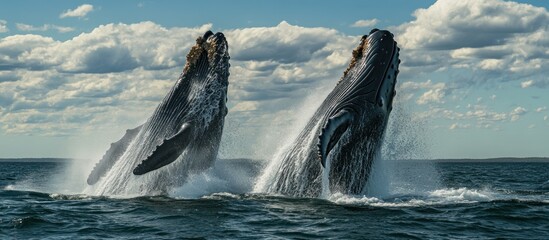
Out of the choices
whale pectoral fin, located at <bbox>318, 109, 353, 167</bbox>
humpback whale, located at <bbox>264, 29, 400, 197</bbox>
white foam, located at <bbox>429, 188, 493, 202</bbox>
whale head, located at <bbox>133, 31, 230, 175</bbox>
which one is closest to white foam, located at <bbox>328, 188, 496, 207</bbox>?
white foam, located at <bbox>429, 188, 493, 202</bbox>

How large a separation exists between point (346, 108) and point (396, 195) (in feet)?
9.94

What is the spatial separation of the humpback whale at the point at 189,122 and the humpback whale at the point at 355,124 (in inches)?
92.6

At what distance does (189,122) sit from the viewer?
1567cm

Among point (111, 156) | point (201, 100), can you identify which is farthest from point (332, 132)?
point (111, 156)

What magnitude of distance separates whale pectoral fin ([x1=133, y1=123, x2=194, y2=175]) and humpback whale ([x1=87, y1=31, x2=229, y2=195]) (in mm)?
452

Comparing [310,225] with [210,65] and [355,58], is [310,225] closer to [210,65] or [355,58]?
[355,58]

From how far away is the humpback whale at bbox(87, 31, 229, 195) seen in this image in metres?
16.0

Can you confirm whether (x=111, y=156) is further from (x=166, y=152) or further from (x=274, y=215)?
(x=274, y=215)

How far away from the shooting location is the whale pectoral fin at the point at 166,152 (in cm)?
1458

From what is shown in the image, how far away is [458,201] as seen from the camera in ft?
48.9

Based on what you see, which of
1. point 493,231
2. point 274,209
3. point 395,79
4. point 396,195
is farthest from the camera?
point 396,195

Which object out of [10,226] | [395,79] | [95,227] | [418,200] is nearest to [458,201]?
[418,200]

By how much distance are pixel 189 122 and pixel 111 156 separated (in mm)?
2677

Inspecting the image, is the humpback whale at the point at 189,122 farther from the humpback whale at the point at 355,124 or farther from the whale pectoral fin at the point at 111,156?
the humpback whale at the point at 355,124
